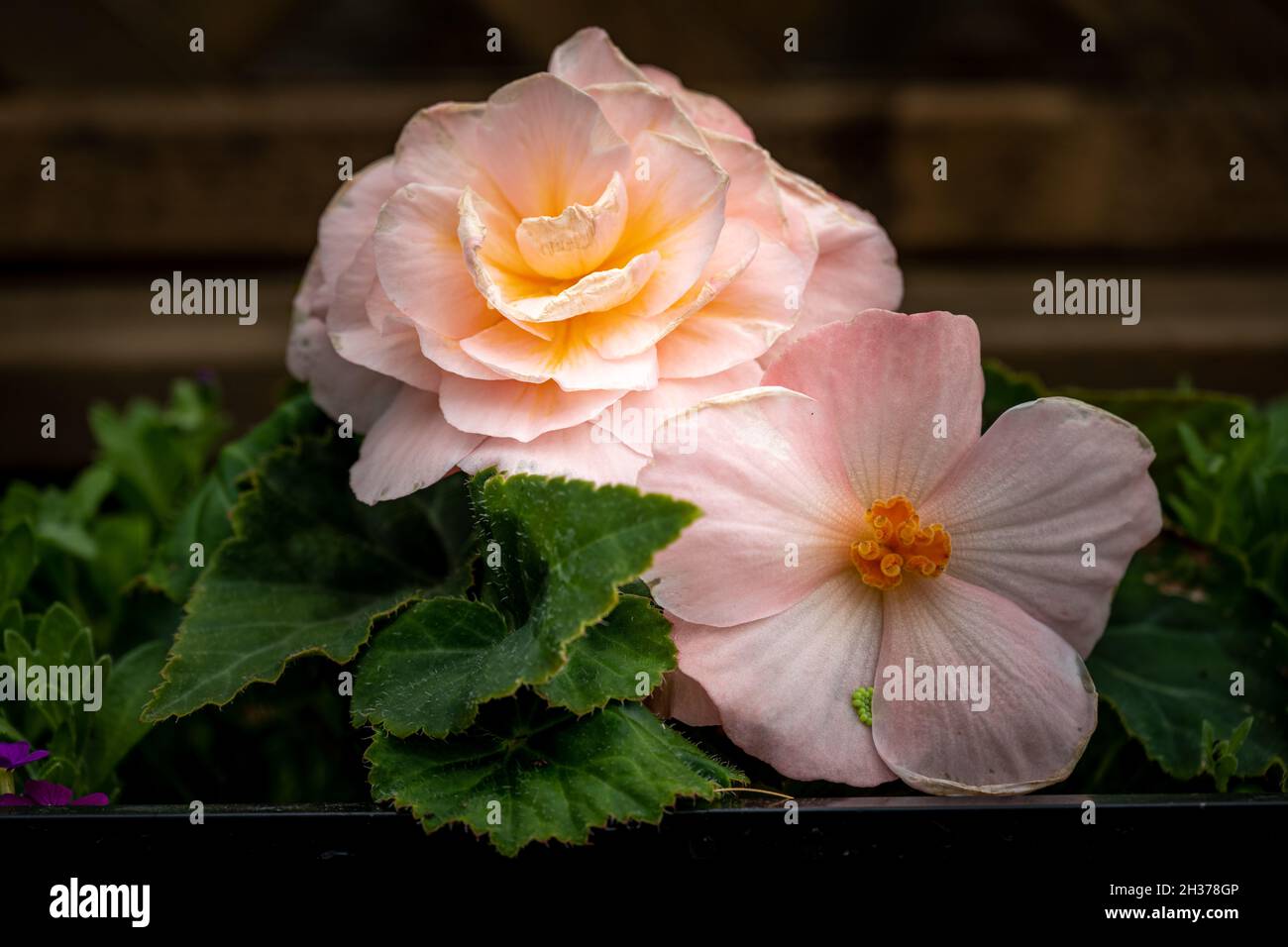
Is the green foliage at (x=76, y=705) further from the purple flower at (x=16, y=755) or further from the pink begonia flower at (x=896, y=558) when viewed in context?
the pink begonia flower at (x=896, y=558)

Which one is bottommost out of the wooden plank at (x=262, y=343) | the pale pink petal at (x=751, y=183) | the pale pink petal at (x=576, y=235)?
the pale pink petal at (x=576, y=235)

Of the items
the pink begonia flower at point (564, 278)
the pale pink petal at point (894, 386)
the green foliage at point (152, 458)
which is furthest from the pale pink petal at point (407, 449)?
the green foliage at point (152, 458)

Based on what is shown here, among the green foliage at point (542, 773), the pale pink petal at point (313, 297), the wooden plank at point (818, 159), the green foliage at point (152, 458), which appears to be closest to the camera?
the green foliage at point (542, 773)

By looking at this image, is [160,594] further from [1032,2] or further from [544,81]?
[1032,2]

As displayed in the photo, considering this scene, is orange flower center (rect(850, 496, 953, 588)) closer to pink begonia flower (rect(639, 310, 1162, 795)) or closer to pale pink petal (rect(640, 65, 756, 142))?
pink begonia flower (rect(639, 310, 1162, 795))

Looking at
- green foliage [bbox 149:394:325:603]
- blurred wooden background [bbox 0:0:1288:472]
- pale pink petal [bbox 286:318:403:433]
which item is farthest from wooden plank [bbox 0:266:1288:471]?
pale pink petal [bbox 286:318:403:433]

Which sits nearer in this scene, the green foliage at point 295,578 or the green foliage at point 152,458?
the green foliage at point 295,578

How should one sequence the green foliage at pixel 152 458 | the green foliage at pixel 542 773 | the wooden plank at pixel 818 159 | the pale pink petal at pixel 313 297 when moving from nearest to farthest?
the green foliage at pixel 542 773 → the pale pink petal at pixel 313 297 → the green foliage at pixel 152 458 → the wooden plank at pixel 818 159
